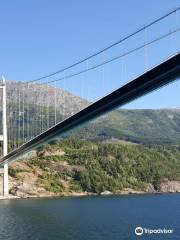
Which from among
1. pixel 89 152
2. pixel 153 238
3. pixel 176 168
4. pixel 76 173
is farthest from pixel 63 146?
pixel 153 238

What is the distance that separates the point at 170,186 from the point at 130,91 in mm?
133924

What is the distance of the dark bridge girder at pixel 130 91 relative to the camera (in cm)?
4322

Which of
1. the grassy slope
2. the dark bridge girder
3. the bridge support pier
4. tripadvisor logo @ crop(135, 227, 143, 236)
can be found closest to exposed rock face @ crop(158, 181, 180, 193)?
the grassy slope

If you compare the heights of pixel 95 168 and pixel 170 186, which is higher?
pixel 95 168

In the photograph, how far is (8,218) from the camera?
67.6 metres

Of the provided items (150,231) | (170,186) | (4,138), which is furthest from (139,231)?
(170,186)

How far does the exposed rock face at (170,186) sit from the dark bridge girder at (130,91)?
365ft

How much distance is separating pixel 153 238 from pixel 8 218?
80.7ft

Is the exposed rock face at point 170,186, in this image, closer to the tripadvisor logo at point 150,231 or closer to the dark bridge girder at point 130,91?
the dark bridge girder at point 130,91

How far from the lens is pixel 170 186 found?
17900 cm

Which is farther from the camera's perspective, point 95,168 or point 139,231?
point 95,168

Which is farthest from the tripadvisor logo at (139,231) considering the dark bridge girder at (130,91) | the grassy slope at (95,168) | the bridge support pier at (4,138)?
the grassy slope at (95,168)

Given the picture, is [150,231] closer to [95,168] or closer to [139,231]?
[139,231]

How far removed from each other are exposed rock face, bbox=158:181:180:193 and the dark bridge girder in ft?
365
